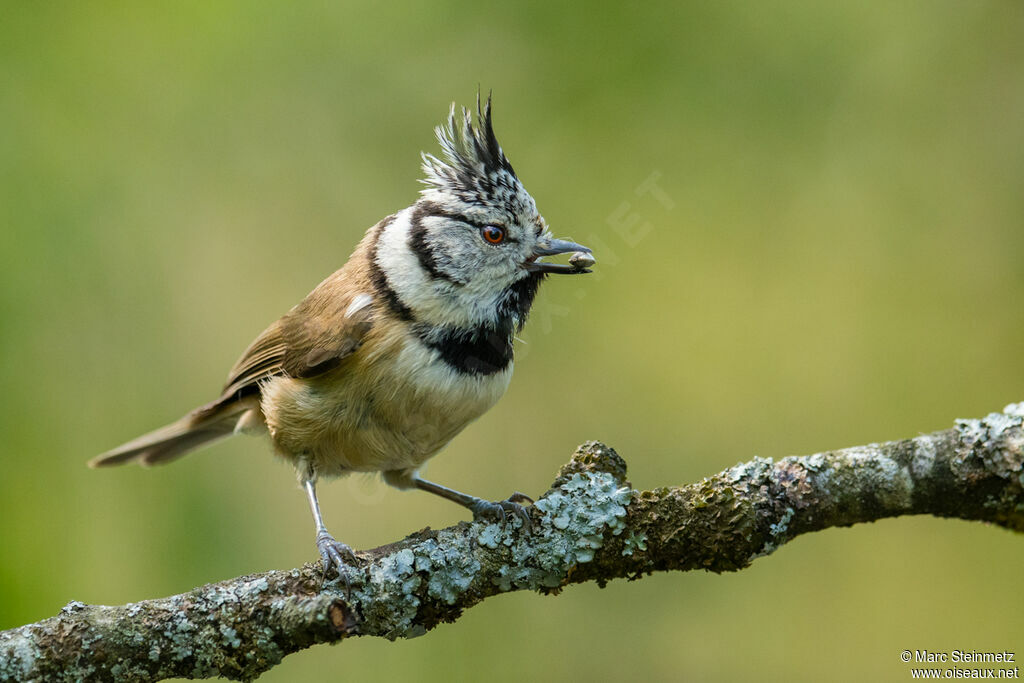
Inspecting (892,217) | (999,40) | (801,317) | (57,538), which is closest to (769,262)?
(801,317)

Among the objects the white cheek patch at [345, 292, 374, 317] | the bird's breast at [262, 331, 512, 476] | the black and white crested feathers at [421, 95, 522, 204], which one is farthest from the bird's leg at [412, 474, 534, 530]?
the black and white crested feathers at [421, 95, 522, 204]

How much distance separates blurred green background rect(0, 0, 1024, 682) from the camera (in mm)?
3938

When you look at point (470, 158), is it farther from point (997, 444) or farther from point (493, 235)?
point (997, 444)

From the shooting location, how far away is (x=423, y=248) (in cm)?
356

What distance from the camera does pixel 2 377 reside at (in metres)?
3.37

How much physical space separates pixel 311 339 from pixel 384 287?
0.38m

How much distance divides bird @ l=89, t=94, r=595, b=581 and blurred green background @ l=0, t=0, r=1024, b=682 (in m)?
0.50

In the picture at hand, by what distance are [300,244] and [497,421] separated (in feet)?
5.55

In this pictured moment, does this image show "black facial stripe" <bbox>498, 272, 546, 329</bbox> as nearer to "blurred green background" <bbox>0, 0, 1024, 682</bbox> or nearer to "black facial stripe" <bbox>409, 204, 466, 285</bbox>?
"black facial stripe" <bbox>409, 204, 466, 285</bbox>

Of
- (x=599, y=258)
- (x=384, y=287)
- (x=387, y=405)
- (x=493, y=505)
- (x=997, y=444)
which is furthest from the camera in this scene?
(x=599, y=258)

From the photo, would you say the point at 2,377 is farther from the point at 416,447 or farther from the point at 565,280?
the point at 565,280

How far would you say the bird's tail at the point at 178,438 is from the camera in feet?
14.0

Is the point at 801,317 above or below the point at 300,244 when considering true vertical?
below

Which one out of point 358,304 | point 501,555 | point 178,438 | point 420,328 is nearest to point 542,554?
point 501,555
